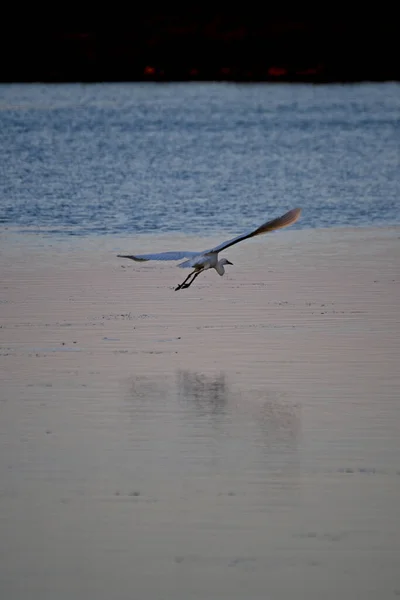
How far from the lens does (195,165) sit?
43406 mm

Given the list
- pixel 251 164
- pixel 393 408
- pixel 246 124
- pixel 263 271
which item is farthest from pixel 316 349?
pixel 246 124

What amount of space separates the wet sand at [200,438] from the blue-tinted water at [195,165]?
27.8 feet

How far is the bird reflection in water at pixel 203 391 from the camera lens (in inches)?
471

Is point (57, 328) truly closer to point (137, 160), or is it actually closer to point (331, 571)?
point (331, 571)

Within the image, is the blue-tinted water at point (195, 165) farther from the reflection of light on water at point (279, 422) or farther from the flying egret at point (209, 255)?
the reflection of light on water at point (279, 422)

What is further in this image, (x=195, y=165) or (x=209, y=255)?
(x=195, y=165)

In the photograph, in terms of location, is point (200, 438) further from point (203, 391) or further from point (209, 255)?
point (209, 255)

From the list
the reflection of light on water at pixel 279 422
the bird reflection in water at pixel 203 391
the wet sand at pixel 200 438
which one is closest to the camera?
the wet sand at pixel 200 438

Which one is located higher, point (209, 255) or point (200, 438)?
point (209, 255)
